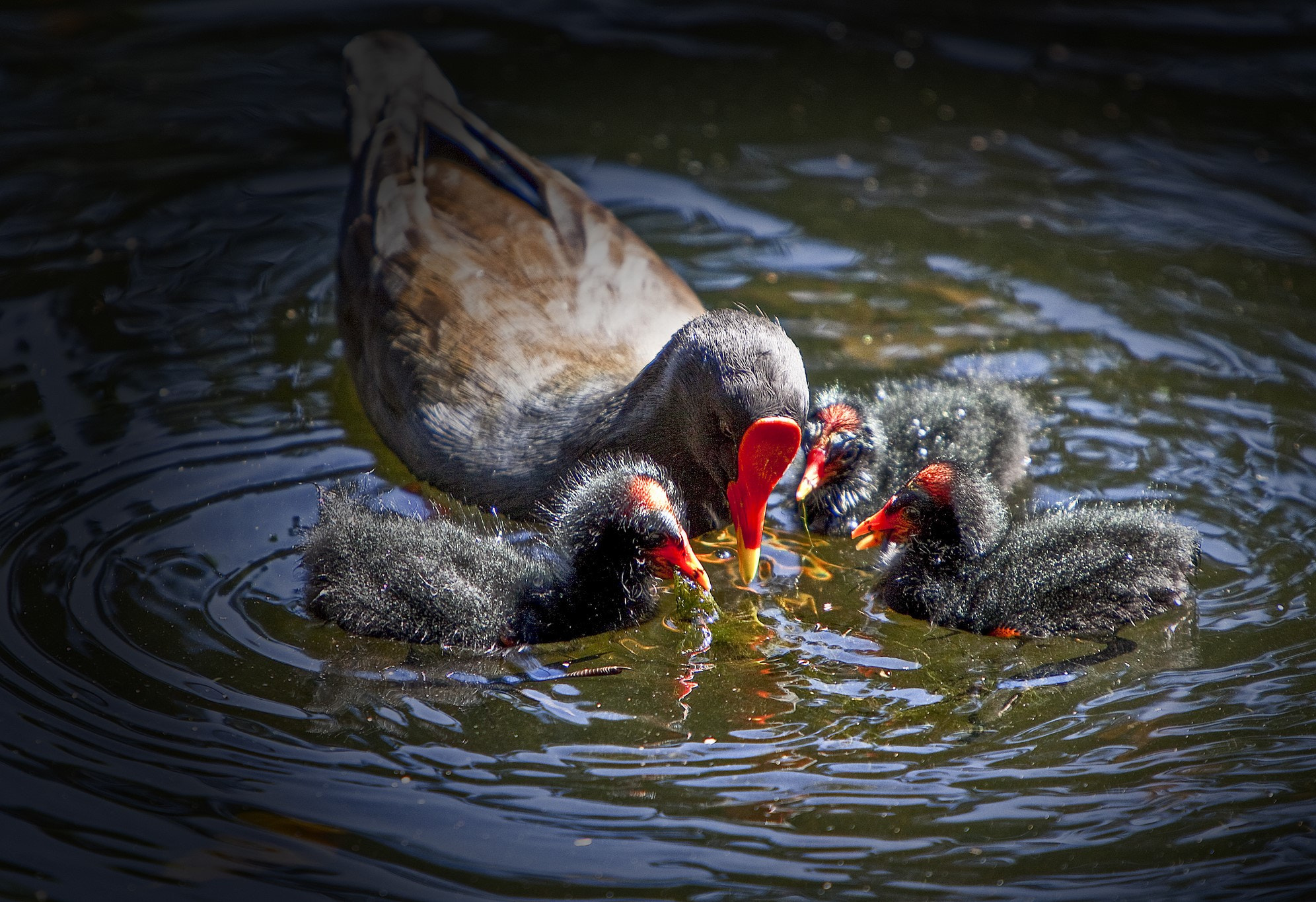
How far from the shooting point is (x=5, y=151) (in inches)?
244

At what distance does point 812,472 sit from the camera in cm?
404

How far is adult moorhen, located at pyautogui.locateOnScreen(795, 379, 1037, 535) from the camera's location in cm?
412

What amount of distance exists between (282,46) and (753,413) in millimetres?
5075

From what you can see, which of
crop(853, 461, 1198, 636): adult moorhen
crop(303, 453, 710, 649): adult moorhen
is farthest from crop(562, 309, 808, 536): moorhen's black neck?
crop(853, 461, 1198, 636): adult moorhen

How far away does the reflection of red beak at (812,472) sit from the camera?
4.01m

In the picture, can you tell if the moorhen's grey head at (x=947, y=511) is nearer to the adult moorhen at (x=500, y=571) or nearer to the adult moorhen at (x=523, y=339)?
the adult moorhen at (x=523, y=339)

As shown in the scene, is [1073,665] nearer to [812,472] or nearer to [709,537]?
[812,472]

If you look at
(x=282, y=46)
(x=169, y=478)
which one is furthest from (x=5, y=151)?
(x=169, y=478)

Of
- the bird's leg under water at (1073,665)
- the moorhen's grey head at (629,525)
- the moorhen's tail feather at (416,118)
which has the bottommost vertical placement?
the bird's leg under water at (1073,665)

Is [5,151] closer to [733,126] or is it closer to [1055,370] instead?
[733,126]

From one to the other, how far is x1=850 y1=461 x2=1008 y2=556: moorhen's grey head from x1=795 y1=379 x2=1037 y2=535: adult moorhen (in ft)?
0.97

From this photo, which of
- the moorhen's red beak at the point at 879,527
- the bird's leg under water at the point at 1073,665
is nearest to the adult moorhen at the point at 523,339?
the moorhen's red beak at the point at 879,527

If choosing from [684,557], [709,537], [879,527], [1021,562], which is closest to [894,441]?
[879,527]

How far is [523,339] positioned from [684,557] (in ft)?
3.80
